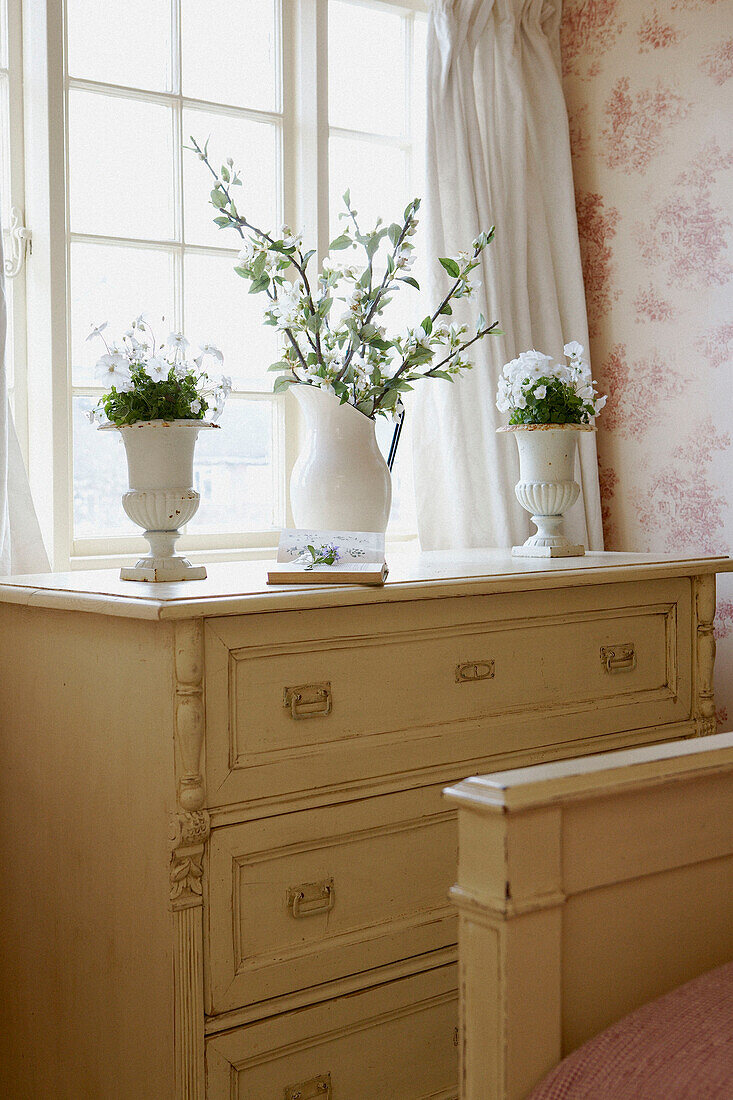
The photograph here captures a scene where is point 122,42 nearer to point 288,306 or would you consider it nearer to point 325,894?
point 288,306

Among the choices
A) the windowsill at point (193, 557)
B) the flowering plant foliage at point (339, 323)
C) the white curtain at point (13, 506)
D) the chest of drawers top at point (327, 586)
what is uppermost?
the flowering plant foliage at point (339, 323)

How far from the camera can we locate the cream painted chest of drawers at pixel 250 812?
142 cm

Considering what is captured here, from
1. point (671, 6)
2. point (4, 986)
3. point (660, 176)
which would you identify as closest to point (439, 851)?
point (4, 986)

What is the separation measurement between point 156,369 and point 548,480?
0.91m

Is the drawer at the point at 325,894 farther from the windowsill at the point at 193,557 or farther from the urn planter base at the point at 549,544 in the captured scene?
the windowsill at the point at 193,557

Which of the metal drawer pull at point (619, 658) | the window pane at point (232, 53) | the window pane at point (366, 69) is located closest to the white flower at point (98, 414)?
the metal drawer pull at point (619, 658)

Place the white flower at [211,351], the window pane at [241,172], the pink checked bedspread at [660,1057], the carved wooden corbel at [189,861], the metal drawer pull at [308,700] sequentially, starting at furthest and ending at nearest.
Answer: the window pane at [241,172]
the white flower at [211,351]
the metal drawer pull at [308,700]
the carved wooden corbel at [189,861]
the pink checked bedspread at [660,1057]

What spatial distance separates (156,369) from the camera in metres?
1.55

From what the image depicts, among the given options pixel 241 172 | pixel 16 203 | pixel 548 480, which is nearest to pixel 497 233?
pixel 241 172

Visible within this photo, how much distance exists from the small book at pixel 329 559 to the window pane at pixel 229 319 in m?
0.78

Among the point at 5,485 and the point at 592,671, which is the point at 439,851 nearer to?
the point at 592,671

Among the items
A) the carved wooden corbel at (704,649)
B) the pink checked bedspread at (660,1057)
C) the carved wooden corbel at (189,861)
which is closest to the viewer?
the pink checked bedspread at (660,1057)

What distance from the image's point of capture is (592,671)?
1.90 metres

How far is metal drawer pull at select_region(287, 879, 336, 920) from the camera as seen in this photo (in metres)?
1.51
